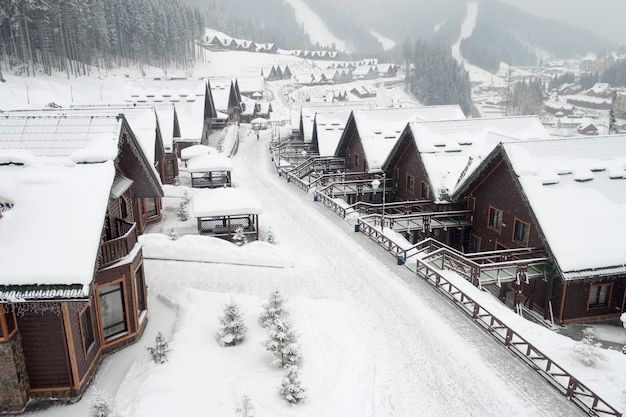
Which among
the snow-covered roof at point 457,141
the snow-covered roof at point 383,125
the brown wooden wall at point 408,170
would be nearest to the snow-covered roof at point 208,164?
the snow-covered roof at point 383,125

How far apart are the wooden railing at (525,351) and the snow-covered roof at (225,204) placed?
34.1 feet

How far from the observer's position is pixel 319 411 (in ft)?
43.9

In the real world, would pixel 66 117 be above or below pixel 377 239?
above

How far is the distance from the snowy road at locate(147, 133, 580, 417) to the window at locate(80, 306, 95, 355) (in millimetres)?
7009

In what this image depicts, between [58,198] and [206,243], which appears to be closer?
[58,198]

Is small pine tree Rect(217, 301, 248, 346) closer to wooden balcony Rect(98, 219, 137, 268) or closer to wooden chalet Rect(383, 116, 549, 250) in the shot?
wooden balcony Rect(98, 219, 137, 268)

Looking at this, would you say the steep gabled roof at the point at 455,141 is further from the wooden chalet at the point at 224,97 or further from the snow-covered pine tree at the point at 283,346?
the wooden chalet at the point at 224,97

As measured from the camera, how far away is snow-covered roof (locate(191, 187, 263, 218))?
26.9 metres

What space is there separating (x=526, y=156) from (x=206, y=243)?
59.2 feet

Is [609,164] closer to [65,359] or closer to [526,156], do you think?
[526,156]

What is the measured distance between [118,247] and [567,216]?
2062cm

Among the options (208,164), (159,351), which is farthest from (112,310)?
(208,164)

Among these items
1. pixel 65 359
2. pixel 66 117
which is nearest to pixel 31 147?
pixel 66 117

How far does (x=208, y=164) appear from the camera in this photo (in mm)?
36938
